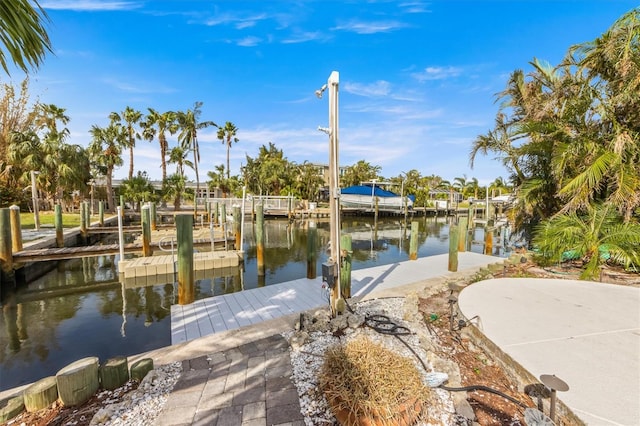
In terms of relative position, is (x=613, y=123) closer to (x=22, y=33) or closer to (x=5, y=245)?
(x=22, y=33)

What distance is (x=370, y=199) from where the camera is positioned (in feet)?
106

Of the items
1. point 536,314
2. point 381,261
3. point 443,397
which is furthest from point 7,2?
point 381,261

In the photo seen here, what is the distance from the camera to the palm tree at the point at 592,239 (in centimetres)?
561

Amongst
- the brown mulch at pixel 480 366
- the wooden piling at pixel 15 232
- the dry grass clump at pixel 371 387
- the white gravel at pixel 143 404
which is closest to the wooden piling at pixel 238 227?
the wooden piling at pixel 15 232

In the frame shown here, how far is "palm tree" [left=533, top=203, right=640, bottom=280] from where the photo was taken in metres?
5.61

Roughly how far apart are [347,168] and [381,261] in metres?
32.8

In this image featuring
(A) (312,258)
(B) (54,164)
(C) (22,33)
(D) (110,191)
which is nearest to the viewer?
(C) (22,33)

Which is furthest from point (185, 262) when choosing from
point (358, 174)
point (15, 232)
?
point (358, 174)

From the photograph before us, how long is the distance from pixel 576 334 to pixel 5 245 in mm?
13042

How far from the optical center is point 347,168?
43.9m

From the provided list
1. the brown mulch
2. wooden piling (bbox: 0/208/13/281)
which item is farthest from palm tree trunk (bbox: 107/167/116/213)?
the brown mulch

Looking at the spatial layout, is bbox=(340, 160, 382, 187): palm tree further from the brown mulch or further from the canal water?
the brown mulch

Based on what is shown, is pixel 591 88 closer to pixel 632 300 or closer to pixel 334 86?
pixel 632 300

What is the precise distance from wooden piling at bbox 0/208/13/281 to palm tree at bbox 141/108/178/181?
72.9 feet
